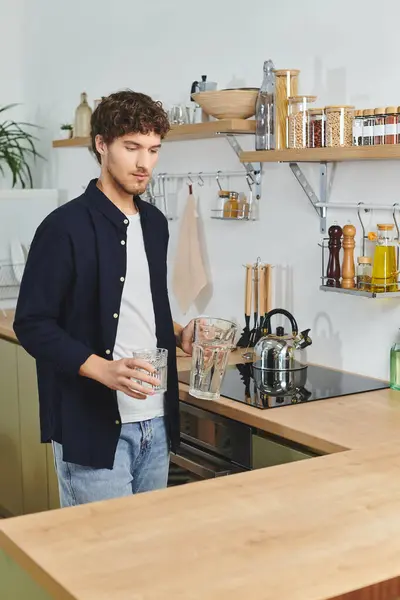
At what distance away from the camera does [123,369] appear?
2.04m

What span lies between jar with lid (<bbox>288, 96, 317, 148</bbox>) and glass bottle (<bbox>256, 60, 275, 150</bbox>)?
14 centimetres

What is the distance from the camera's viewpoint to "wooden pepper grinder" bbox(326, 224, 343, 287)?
2.85 metres

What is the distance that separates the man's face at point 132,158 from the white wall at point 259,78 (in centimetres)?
93

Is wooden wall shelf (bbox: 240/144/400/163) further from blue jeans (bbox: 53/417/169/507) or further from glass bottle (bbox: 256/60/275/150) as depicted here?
blue jeans (bbox: 53/417/169/507)

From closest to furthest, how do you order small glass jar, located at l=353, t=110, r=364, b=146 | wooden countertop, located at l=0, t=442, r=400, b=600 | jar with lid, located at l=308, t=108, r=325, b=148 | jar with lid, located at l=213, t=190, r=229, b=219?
wooden countertop, located at l=0, t=442, r=400, b=600 → small glass jar, located at l=353, t=110, r=364, b=146 → jar with lid, located at l=308, t=108, r=325, b=148 → jar with lid, located at l=213, t=190, r=229, b=219

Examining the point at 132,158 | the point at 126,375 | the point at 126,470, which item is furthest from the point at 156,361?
the point at 132,158

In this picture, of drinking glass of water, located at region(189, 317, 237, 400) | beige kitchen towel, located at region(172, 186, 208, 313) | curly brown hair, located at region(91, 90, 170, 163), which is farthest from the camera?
beige kitchen towel, located at region(172, 186, 208, 313)

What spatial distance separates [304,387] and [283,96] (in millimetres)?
937

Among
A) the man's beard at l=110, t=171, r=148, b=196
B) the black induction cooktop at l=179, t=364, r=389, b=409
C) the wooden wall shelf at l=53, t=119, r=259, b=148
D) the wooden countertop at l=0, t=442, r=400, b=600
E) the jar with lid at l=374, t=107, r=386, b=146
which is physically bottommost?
the black induction cooktop at l=179, t=364, r=389, b=409

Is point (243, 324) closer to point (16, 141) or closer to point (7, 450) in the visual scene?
point (7, 450)

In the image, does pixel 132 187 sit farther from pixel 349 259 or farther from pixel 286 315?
pixel 286 315

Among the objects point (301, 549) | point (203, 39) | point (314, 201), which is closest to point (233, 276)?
point (314, 201)

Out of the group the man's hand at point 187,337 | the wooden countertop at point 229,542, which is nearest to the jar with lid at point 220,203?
the man's hand at point 187,337

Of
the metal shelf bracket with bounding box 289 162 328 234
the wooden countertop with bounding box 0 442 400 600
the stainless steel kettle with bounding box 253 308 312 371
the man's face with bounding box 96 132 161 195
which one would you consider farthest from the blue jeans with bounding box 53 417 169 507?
the metal shelf bracket with bounding box 289 162 328 234
